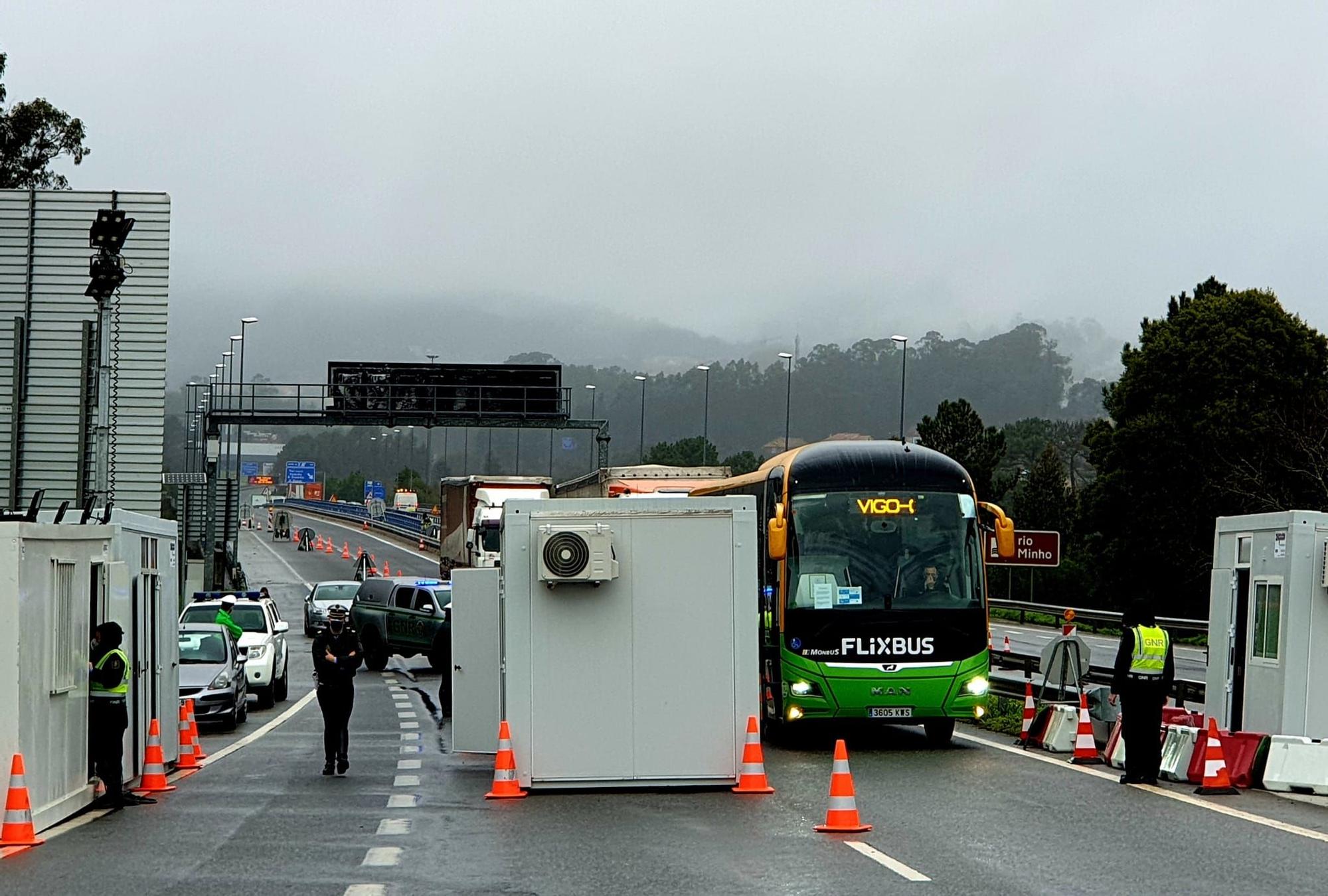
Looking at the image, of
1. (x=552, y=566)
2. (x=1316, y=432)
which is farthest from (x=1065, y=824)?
(x=1316, y=432)

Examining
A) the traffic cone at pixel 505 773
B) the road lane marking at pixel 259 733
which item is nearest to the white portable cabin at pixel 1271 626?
the traffic cone at pixel 505 773

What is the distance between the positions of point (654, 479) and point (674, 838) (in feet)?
76.6

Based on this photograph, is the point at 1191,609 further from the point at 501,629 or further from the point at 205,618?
the point at 501,629

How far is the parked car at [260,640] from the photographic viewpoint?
3036 centimetres

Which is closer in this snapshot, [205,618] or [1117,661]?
[1117,661]

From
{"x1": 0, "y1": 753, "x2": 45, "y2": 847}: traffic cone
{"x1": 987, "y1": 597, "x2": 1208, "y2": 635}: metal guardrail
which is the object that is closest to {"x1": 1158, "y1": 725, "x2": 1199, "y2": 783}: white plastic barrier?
{"x1": 0, "y1": 753, "x2": 45, "y2": 847}: traffic cone

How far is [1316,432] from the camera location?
5575 cm

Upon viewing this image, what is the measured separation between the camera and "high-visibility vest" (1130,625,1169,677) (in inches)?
666

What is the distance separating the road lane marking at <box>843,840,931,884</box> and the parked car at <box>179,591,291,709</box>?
60.1 ft

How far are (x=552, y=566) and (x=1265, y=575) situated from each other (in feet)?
24.7

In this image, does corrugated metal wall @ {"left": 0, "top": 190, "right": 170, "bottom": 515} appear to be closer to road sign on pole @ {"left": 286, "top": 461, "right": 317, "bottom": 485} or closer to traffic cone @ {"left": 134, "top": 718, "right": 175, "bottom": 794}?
traffic cone @ {"left": 134, "top": 718, "right": 175, "bottom": 794}

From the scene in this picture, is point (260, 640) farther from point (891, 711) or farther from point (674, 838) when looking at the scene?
point (674, 838)

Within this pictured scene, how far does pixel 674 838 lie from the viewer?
512 inches

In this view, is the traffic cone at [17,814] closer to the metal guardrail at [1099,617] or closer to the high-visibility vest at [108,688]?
the high-visibility vest at [108,688]
